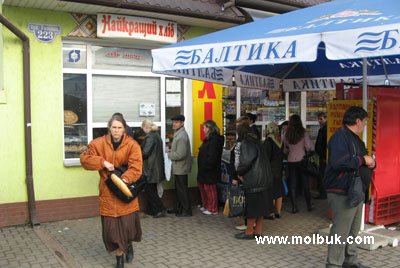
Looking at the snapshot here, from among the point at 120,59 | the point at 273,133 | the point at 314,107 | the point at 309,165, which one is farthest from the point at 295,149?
the point at 120,59

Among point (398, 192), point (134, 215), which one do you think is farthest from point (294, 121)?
point (134, 215)

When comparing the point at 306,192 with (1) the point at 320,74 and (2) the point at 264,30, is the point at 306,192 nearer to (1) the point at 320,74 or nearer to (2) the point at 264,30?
(1) the point at 320,74

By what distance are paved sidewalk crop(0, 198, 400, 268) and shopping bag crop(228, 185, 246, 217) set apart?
359mm

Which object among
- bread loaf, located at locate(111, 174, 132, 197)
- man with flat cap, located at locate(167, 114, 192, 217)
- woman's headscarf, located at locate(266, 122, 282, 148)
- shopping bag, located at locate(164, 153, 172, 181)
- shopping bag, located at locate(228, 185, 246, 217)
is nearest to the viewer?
bread loaf, located at locate(111, 174, 132, 197)

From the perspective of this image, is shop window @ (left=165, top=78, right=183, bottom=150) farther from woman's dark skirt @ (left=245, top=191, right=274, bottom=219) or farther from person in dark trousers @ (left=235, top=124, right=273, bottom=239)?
woman's dark skirt @ (left=245, top=191, right=274, bottom=219)

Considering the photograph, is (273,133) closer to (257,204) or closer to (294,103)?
(257,204)

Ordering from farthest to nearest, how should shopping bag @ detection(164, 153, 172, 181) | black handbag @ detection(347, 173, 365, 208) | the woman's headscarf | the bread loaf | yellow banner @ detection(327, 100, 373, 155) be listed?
shopping bag @ detection(164, 153, 172, 181)
the woman's headscarf
yellow banner @ detection(327, 100, 373, 155)
the bread loaf
black handbag @ detection(347, 173, 365, 208)

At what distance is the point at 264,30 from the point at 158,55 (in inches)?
50.9

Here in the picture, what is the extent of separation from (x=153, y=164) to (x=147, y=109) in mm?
1010

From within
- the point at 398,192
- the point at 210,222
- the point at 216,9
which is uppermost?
the point at 216,9

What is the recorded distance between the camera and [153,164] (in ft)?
23.5

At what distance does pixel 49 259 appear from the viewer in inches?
203

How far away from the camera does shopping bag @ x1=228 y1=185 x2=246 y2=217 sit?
598 centimetres

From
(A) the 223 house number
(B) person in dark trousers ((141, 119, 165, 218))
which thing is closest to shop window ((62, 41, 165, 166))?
(A) the 223 house number
